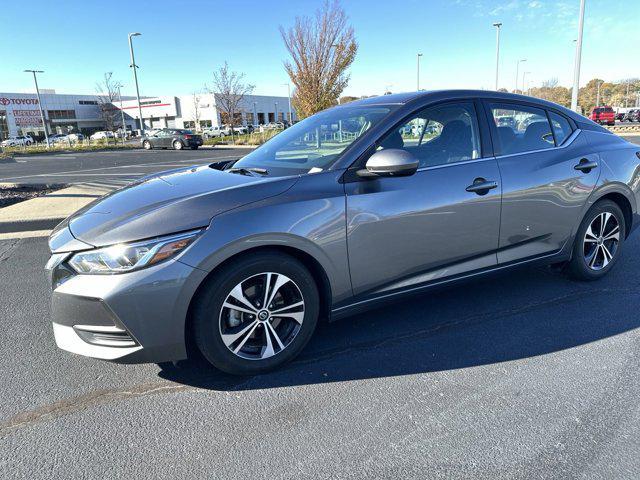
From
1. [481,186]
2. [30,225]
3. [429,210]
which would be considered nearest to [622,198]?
[481,186]

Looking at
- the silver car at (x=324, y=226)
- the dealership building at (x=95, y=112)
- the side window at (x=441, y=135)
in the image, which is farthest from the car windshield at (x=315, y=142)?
the dealership building at (x=95, y=112)

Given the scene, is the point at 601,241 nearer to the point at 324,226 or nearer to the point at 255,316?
the point at 324,226

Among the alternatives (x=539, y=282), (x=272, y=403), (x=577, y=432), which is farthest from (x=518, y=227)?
(x=272, y=403)

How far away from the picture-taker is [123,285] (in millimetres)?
2254

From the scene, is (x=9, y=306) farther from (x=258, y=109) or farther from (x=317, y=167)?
(x=258, y=109)

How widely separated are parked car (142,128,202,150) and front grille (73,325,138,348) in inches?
1160

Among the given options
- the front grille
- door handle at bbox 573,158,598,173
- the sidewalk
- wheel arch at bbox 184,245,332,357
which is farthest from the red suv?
the front grille

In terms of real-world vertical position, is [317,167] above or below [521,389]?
above

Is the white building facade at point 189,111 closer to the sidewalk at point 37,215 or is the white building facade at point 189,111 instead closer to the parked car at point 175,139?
the parked car at point 175,139

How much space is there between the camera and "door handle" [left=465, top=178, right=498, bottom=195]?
313 cm

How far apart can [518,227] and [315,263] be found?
1.71 m

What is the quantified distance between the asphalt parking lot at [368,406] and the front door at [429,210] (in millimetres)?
519

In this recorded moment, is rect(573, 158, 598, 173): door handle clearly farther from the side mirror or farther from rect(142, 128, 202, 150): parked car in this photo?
rect(142, 128, 202, 150): parked car

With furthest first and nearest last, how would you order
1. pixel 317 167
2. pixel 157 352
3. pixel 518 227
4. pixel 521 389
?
pixel 518 227 < pixel 317 167 < pixel 521 389 < pixel 157 352
